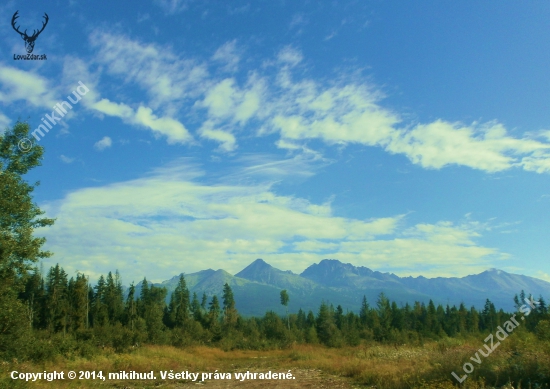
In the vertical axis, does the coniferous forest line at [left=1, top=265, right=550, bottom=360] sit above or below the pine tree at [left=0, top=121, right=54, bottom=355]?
below

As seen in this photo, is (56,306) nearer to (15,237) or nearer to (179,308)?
(179,308)

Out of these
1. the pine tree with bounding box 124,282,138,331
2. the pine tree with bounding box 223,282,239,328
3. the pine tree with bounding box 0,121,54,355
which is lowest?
the pine tree with bounding box 223,282,239,328

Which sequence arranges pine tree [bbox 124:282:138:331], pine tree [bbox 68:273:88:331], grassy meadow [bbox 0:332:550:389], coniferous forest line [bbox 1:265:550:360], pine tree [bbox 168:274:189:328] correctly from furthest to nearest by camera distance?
pine tree [bbox 168:274:189:328] < pine tree [bbox 124:282:138:331] < pine tree [bbox 68:273:88:331] < coniferous forest line [bbox 1:265:550:360] < grassy meadow [bbox 0:332:550:389]

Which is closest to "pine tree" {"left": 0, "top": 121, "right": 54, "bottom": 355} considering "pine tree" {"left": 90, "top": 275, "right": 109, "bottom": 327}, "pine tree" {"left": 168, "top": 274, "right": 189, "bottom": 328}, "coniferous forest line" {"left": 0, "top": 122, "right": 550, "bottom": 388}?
"coniferous forest line" {"left": 0, "top": 122, "right": 550, "bottom": 388}

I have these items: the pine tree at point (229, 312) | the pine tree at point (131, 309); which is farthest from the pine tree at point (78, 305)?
the pine tree at point (229, 312)

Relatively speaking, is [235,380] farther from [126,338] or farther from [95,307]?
[95,307]

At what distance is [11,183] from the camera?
15.6 metres

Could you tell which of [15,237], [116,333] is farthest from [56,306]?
[15,237]

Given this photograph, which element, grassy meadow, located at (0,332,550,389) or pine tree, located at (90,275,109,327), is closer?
grassy meadow, located at (0,332,550,389)

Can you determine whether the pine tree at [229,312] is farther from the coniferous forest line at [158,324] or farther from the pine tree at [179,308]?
the pine tree at [179,308]

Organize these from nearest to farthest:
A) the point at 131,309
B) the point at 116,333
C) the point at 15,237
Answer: the point at 15,237
the point at 116,333
the point at 131,309

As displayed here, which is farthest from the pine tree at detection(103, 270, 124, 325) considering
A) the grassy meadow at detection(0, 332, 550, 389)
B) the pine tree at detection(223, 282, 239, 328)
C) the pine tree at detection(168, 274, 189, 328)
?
the grassy meadow at detection(0, 332, 550, 389)

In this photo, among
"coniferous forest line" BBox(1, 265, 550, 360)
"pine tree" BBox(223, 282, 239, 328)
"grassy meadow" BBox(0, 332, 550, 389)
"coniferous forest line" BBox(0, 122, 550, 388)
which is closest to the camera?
"grassy meadow" BBox(0, 332, 550, 389)

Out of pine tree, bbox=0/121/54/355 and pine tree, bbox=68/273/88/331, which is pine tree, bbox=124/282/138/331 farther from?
pine tree, bbox=0/121/54/355
